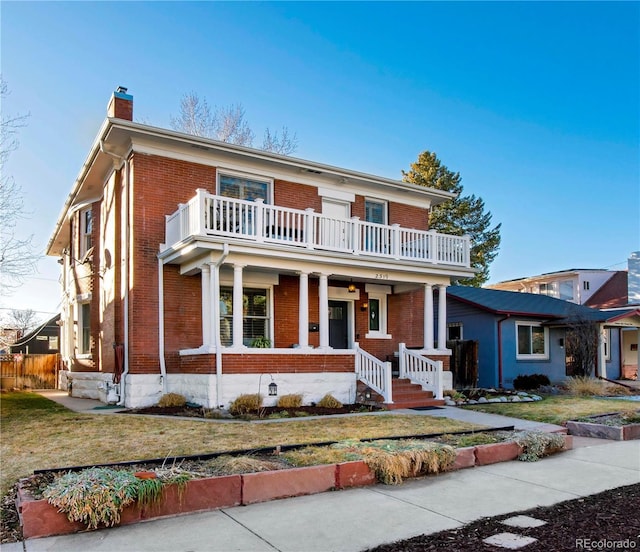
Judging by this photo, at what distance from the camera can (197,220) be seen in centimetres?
1212

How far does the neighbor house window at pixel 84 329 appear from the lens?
17.9m

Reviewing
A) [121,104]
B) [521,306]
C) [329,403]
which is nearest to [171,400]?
[329,403]

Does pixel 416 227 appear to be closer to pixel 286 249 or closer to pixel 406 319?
pixel 406 319

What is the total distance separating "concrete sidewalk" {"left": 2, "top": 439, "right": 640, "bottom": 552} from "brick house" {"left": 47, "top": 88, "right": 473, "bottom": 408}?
671 cm

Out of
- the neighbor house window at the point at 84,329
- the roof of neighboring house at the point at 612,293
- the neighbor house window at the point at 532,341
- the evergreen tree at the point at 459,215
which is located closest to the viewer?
the neighbor house window at the point at 84,329

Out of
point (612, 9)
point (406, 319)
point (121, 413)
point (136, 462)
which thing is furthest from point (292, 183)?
point (136, 462)

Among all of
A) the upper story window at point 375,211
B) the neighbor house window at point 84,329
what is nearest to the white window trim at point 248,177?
the upper story window at point 375,211

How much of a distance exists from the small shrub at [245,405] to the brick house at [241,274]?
0.26 m

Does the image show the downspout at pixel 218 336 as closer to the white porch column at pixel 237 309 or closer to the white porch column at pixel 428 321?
the white porch column at pixel 237 309

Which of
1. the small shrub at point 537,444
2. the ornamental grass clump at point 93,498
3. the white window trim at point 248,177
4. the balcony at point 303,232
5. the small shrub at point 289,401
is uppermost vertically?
the white window trim at point 248,177

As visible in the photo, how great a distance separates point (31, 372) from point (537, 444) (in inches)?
815

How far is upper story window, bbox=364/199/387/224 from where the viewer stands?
17.4 m

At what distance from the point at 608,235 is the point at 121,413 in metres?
23.2

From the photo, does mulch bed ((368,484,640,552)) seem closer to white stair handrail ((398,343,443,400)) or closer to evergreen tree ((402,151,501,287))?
white stair handrail ((398,343,443,400))
